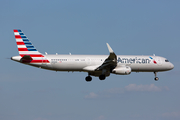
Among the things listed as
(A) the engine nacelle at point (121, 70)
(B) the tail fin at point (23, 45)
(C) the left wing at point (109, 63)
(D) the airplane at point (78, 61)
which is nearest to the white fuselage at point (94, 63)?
(D) the airplane at point (78, 61)

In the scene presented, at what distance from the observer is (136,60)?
47.1 meters

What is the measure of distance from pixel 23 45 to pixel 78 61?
8.22m

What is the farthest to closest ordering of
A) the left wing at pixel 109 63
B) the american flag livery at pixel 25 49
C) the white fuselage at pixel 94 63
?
the white fuselage at pixel 94 63 → the american flag livery at pixel 25 49 → the left wing at pixel 109 63

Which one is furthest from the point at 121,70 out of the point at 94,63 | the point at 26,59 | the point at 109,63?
the point at 26,59

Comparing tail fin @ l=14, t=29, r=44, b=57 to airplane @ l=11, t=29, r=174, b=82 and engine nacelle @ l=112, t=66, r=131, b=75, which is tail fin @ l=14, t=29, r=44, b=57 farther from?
engine nacelle @ l=112, t=66, r=131, b=75

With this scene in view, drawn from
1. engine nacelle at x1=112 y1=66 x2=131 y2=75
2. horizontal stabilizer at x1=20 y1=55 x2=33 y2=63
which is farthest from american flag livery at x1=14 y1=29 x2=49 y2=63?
engine nacelle at x1=112 y1=66 x2=131 y2=75

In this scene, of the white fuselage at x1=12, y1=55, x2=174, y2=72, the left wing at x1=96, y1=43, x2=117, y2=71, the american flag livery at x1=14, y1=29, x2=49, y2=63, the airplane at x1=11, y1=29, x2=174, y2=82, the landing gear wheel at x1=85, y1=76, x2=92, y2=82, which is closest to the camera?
the left wing at x1=96, y1=43, x2=117, y2=71

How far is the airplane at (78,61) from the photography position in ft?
139

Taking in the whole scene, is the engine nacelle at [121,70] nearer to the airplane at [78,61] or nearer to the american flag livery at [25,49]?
the airplane at [78,61]

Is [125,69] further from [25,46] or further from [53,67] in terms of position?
[25,46]

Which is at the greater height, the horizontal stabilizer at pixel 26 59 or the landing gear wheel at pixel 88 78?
the horizontal stabilizer at pixel 26 59

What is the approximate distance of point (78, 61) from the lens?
43906 mm

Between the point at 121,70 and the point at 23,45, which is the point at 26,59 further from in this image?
the point at 121,70

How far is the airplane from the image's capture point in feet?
139
